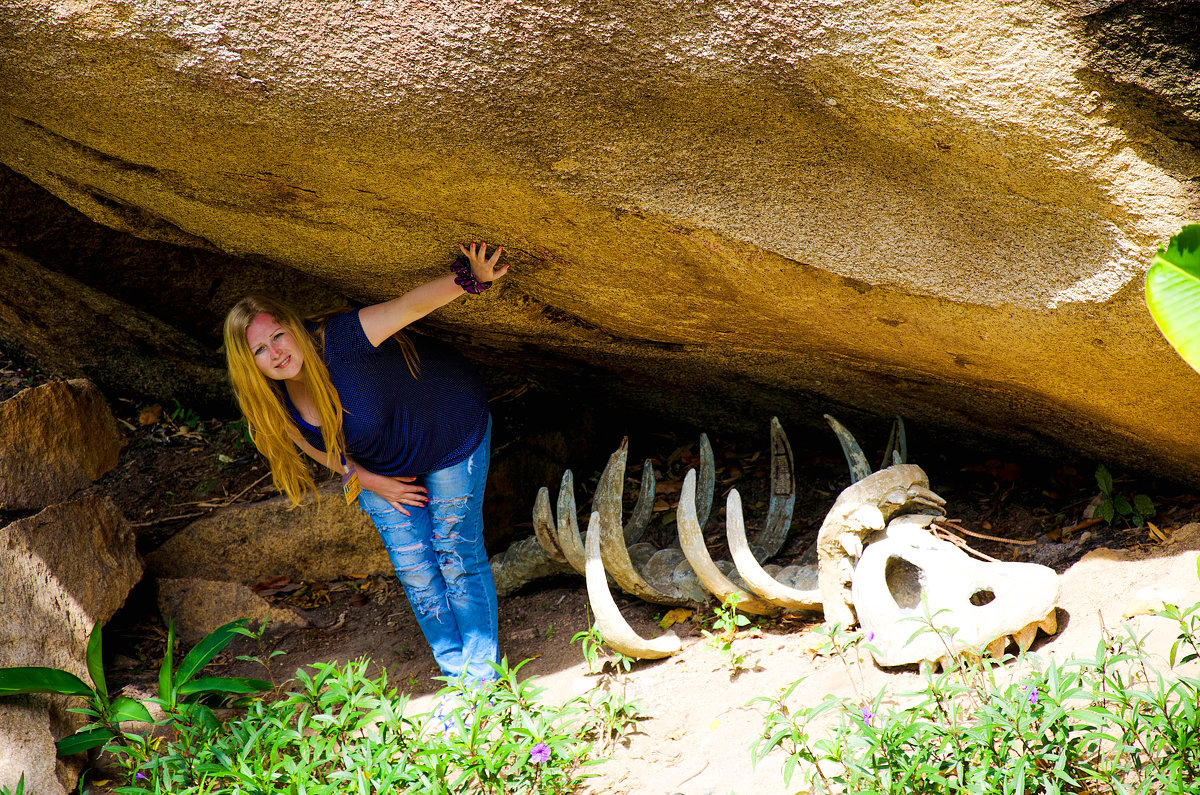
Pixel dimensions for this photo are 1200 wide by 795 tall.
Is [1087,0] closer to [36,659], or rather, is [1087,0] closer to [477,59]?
[477,59]

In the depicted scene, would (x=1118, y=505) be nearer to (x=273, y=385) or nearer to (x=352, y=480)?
(x=352, y=480)

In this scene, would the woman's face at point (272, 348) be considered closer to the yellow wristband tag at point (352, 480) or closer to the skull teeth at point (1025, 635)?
the yellow wristband tag at point (352, 480)

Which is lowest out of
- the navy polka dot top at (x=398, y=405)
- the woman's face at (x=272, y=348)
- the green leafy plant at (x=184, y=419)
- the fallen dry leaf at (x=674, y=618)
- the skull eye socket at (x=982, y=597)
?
the fallen dry leaf at (x=674, y=618)

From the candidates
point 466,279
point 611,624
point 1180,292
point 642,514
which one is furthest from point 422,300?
point 1180,292

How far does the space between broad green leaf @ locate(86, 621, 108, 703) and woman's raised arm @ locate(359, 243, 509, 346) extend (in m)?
1.58

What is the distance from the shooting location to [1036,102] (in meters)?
1.81

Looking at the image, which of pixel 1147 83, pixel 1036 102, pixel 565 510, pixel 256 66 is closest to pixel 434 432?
pixel 565 510

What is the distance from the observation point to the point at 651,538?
405 centimetres

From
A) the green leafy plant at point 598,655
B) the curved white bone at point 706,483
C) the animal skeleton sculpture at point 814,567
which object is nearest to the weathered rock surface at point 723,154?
the animal skeleton sculpture at point 814,567

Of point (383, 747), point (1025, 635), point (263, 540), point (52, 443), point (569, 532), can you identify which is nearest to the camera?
point (1025, 635)

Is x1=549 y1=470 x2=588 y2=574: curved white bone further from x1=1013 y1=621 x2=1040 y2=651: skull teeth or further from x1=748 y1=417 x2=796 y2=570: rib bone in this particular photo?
x1=1013 y1=621 x2=1040 y2=651: skull teeth

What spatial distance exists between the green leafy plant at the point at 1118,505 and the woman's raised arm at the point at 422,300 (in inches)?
93.5

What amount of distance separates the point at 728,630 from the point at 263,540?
2.34 metres

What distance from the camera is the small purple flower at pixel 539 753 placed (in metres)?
2.43
